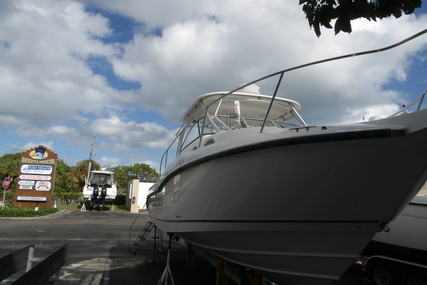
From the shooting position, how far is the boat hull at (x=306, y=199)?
2424 millimetres

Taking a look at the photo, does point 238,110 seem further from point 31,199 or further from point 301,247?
point 31,199

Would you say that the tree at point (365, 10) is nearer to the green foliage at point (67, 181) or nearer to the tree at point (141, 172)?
the green foliage at point (67, 181)

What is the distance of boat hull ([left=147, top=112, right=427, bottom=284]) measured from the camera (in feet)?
7.95

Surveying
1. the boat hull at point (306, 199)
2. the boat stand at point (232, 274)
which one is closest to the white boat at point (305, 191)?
the boat hull at point (306, 199)

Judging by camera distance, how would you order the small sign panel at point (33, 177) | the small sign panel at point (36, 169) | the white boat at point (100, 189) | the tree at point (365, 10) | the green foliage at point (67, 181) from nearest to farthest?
the tree at point (365, 10)
the small sign panel at point (33, 177)
the small sign panel at point (36, 169)
the white boat at point (100, 189)
the green foliage at point (67, 181)

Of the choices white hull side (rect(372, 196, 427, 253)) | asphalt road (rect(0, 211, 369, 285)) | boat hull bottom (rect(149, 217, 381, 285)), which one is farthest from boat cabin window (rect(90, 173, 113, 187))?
boat hull bottom (rect(149, 217, 381, 285))

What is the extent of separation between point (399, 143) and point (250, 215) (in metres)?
1.48

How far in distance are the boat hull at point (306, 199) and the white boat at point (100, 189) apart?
19661 millimetres

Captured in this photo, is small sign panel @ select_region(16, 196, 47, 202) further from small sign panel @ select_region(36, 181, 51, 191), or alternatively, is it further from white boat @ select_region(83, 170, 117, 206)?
white boat @ select_region(83, 170, 117, 206)

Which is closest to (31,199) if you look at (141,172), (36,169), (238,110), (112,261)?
(36,169)

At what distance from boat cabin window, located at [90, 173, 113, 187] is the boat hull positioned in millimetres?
20651

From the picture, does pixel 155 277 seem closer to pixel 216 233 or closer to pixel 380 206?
pixel 216 233

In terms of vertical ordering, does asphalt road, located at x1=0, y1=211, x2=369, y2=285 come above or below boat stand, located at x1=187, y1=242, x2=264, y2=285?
below

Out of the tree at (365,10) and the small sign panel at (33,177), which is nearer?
the tree at (365,10)
